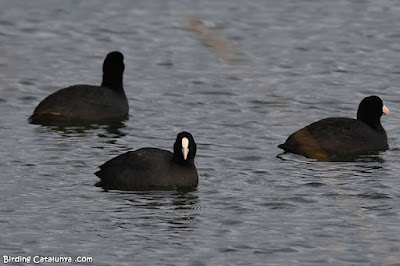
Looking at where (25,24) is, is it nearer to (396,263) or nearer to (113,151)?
(113,151)

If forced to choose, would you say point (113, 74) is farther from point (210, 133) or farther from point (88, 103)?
point (210, 133)

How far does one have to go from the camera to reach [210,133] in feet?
56.1

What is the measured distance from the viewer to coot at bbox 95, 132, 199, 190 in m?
13.3

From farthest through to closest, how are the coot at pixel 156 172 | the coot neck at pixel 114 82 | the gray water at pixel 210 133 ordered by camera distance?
the coot neck at pixel 114 82 → the coot at pixel 156 172 → the gray water at pixel 210 133

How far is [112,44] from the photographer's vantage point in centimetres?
2452

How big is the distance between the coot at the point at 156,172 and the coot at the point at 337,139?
2.52m

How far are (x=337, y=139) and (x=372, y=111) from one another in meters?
1.10

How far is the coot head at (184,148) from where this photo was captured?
43.8ft

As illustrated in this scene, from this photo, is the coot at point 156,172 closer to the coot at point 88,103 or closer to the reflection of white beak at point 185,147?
the reflection of white beak at point 185,147

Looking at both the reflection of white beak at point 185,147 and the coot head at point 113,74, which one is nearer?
the reflection of white beak at point 185,147

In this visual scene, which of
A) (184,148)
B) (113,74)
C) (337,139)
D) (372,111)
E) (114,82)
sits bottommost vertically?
(337,139)

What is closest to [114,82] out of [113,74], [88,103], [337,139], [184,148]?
[113,74]

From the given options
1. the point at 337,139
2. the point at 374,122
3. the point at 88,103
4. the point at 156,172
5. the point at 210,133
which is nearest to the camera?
the point at 156,172

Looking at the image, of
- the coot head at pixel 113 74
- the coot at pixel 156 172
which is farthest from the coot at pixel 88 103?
the coot at pixel 156 172
